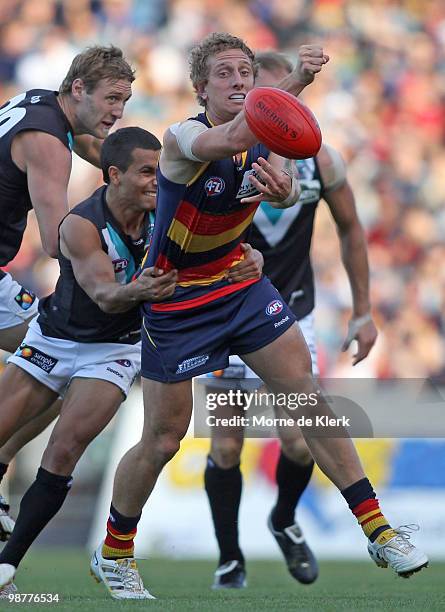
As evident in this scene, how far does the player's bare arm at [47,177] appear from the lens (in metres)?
5.07

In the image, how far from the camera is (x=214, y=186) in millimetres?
4410

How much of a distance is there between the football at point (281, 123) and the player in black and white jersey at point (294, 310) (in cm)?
214

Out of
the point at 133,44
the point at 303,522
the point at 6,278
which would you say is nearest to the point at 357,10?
the point at 133,44

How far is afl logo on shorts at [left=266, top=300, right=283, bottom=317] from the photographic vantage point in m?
4.65

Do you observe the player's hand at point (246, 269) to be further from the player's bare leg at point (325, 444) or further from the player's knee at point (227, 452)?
the player's knee at point (227, 452)

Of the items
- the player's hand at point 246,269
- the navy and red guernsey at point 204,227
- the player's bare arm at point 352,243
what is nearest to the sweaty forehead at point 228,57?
the navy and red guernsey at point 204,227

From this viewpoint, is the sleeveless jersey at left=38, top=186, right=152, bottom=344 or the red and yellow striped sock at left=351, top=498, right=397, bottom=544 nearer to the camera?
the red and yellow striped sock at left=351, top=498, right=397, bottom=544

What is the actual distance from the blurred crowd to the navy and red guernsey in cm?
667

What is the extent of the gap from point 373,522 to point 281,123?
64.3 inches

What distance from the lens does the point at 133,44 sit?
43.8ft

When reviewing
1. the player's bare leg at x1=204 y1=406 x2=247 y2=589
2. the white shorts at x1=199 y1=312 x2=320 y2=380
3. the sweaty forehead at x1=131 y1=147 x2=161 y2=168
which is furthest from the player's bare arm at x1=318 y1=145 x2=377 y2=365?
the sweaty forehead at x1=131 y1=147 x2=161 y2=168

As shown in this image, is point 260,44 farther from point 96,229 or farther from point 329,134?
point 96,229

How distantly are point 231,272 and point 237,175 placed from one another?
1.54 feet

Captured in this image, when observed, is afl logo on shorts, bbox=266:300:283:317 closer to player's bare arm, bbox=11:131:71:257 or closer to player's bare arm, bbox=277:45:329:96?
player's bare arm, bbox=277:45:329:96
